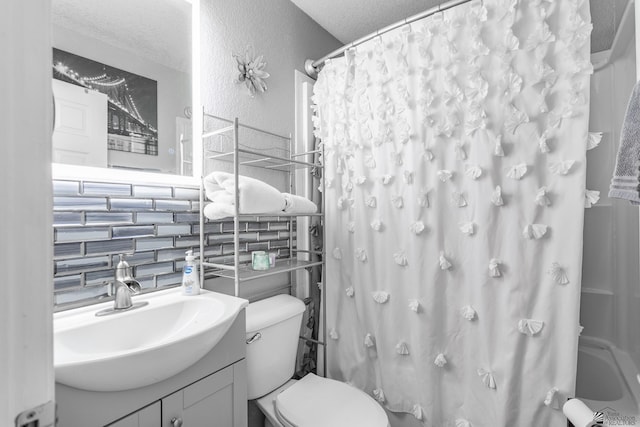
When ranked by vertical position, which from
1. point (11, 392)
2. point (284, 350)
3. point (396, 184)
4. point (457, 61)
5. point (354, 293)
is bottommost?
point (284, 350)

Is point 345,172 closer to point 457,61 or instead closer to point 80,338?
point 457,61

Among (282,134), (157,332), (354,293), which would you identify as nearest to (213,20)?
(282,134)

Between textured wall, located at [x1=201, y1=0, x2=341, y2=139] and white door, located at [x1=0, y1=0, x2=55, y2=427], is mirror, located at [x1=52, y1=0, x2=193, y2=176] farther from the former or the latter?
white door, located at [x1=0, y1=0, x2=55, y2=427]

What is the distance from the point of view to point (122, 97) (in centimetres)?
116

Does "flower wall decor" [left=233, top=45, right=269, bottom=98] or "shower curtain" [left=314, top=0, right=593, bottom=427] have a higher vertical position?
"flower wall decor" [left=233, top=45, right=269, bottom=98]

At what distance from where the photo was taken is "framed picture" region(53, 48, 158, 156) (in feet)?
3.42

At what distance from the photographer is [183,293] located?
122 centimetres

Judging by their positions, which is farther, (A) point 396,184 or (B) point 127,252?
(A) point 396,184

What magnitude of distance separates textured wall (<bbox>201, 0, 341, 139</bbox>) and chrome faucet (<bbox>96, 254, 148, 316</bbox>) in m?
0.76

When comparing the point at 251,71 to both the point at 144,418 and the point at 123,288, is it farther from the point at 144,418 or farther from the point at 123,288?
the point at 144,418

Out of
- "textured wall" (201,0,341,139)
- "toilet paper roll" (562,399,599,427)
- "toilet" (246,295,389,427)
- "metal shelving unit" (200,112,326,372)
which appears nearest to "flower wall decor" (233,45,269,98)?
"textured wall" (201,0,341,139)

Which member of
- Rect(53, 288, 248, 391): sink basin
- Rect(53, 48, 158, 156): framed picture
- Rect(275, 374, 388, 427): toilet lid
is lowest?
Rect(275, 374, 388, 427): toilet lid

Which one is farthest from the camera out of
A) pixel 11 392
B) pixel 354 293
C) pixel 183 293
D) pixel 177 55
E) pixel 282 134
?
pixel 282 134

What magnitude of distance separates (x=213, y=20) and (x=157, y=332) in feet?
4.42
